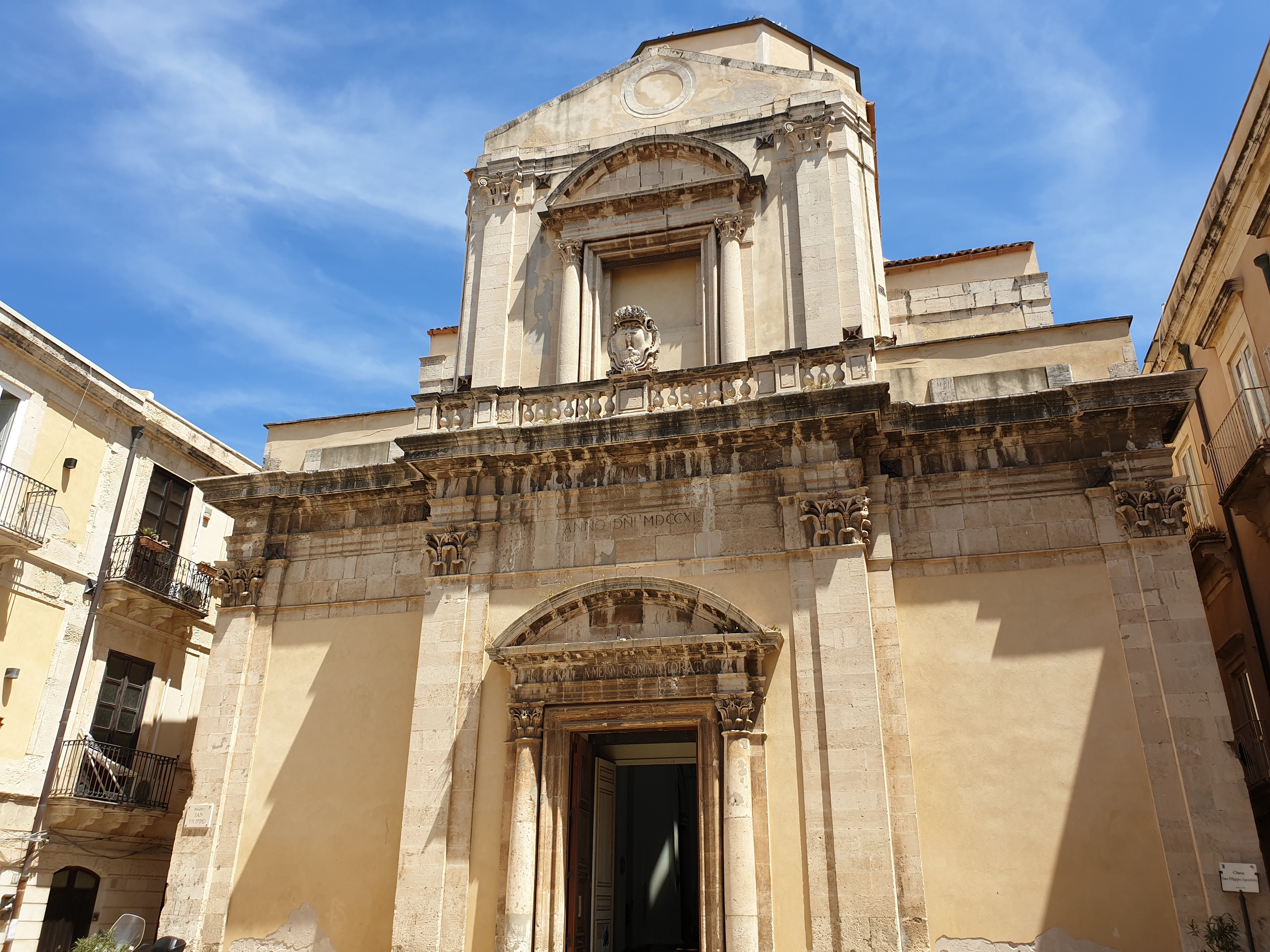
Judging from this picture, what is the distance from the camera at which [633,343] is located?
43.9ft

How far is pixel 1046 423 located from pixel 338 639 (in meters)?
9.06

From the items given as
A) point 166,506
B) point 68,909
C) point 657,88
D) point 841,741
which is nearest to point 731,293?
point 657,88

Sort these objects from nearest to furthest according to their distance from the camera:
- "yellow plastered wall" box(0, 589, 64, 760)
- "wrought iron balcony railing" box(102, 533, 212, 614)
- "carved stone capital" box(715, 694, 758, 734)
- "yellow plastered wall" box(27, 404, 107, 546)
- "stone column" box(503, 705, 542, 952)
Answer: "stone column" box(503, 705, 542, 952)
"carved stone capital" box(715, 694, 758, 734)
"yellow plastered wall" box(0, 589, 64, 760)
"yellow plastered wall" box(27, 404, 107, 546)
"wrought iron balcony railing" box(102, 533, 212, 614)

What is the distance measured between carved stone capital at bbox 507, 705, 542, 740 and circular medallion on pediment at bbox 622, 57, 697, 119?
8.91 metres

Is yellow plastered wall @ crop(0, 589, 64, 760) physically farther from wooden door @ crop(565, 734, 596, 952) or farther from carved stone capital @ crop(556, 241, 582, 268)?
carved stone capital @ crop(556, 241, 582, 268)

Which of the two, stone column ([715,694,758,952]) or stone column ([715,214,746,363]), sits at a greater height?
stone column ([715,214,746,363])

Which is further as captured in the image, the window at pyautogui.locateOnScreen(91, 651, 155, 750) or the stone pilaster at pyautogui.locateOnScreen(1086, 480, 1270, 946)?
the window at pyautogui.locateOnScreen(91, 651, 155, 750)

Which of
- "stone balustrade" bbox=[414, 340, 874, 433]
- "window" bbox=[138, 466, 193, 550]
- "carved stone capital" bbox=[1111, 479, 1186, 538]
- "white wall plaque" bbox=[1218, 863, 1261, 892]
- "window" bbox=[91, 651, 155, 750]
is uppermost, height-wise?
"window" bbox=[138, 466, 193, 550]

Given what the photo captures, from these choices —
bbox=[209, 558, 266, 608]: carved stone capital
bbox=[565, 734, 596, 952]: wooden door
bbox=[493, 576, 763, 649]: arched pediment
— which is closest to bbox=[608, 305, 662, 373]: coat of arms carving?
bbox=[493, 576, 763, 649]: arched pediment

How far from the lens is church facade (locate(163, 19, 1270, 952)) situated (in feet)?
33.3

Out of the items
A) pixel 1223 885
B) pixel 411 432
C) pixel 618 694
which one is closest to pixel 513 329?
pixel 411 432

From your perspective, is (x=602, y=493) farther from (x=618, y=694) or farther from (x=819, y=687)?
(x=819, y=687)

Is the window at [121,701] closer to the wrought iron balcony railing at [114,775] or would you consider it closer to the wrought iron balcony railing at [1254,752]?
the wrought iron balcony railing at [114,775]

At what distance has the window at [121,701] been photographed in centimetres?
1569
